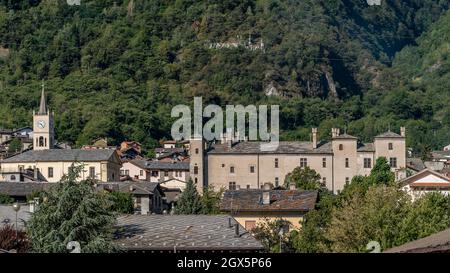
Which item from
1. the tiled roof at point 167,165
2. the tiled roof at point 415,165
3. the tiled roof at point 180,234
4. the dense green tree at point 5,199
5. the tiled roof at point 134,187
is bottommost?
the tiled roof at point 167,165

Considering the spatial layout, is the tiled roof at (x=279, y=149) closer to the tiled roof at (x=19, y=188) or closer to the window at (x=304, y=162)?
the window at (x=304, y=162)

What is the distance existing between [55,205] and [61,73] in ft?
497

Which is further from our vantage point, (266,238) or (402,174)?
(402,174)

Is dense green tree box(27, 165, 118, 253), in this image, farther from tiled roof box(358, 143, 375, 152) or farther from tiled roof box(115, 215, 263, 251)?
tiled roof box(358, 143, 375, 152)

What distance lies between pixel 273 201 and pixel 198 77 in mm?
117323

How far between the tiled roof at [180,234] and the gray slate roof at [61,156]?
58.0 meters

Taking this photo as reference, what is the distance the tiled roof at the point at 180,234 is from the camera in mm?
29352

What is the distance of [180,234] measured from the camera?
3075 cm

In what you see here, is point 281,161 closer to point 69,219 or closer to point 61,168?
point 61,168

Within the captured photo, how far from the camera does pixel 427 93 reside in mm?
184250

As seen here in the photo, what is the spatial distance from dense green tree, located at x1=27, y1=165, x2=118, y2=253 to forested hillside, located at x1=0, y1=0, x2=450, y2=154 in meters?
109

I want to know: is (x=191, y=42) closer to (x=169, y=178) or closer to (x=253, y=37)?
(x=253, y=37)

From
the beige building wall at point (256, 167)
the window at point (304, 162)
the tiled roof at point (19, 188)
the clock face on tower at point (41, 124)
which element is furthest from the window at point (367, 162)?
the tiled roof at point (19, 188)
